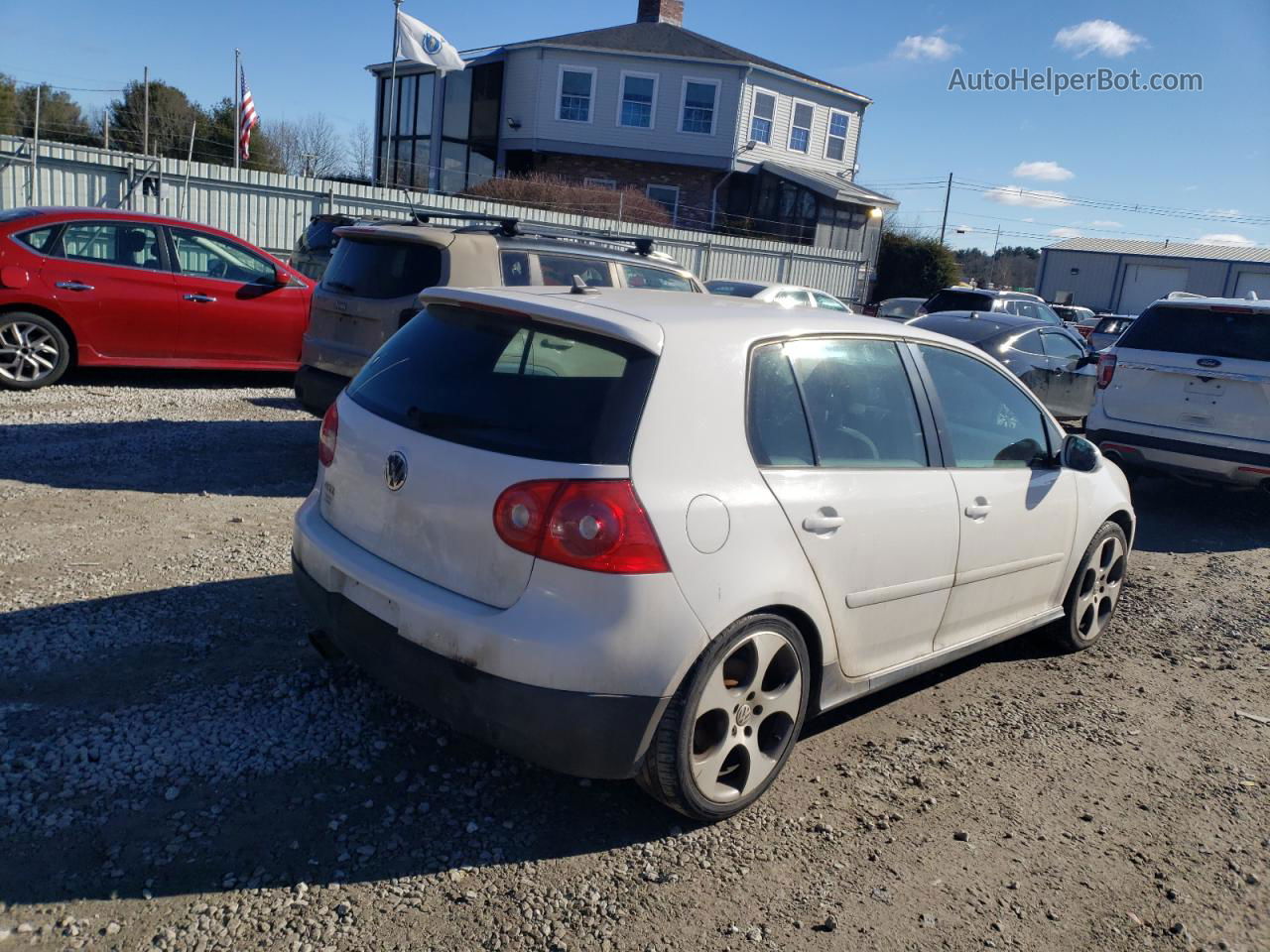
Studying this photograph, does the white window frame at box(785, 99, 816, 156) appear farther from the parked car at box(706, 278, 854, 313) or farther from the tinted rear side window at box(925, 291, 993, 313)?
the parked car at box(706, 278, 854, 313)

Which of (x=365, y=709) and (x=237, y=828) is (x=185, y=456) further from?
(x=237, y=828)

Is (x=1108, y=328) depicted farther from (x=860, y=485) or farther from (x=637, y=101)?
(x=860, y=485)

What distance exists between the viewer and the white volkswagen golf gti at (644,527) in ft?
9.76

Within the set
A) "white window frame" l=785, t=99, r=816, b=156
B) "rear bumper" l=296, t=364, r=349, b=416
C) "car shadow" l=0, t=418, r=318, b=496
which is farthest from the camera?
"white window frame" l=785, t=99, r=816, b=156

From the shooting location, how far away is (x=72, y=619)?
438 cm

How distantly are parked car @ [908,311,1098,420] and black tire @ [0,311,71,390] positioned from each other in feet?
28.9

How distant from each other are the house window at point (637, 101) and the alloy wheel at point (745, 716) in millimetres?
34161

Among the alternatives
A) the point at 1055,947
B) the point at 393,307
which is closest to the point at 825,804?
the point at 1055,947

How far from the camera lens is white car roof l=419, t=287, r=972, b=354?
3.30m

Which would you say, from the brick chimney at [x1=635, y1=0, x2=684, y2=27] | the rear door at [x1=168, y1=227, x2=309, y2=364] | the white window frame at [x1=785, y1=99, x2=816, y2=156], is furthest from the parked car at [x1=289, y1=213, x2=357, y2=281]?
the brick chimney at [x1=635, y1=0, x2=684, y2=27]

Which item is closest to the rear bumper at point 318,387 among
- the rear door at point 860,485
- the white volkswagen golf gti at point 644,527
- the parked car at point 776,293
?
the white volkswagen golf gti at point 644,527

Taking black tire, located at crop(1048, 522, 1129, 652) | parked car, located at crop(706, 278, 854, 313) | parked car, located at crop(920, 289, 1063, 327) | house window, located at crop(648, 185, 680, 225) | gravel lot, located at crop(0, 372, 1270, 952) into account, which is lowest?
gravel lot, located at crop(0, 372, 1270, 952)

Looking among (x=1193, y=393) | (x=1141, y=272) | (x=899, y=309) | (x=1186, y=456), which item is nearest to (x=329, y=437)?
(x=1186, y=456)

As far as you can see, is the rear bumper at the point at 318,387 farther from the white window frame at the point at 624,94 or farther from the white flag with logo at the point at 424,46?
the white window frame at the point at 624,94
